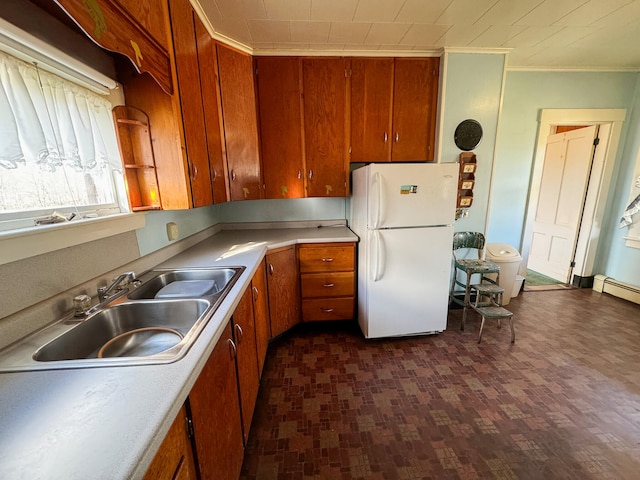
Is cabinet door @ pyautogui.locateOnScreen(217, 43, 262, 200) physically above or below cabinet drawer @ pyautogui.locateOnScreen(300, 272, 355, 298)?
above

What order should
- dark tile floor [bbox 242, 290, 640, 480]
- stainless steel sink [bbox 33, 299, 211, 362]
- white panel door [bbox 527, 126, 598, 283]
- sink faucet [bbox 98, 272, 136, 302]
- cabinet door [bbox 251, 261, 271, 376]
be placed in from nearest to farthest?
1. stainless steel sink [bbox 33, 299, 211, 362]
2. sink faucet [bbox 98, 272, 136, 302]
3. dark tile floor [bbox 242, 290, 640, 480]
4. cabinet door [bbox 251, 261, 271, 376]
5. white panel door [bbox 527, 126, 598, 283]

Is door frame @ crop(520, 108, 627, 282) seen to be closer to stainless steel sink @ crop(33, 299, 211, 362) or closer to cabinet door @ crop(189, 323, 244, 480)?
cabinet door @ crop(189, 323, 244, 480)

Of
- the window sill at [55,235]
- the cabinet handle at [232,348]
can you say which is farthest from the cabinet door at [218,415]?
the window sill at [55,235]

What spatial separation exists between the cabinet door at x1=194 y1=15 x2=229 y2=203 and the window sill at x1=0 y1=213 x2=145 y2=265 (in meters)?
0.67

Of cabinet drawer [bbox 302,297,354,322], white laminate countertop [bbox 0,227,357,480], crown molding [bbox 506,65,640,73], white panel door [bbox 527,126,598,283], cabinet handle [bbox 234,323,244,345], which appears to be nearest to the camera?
white laminate countertop [bbox 0,227,357,480]

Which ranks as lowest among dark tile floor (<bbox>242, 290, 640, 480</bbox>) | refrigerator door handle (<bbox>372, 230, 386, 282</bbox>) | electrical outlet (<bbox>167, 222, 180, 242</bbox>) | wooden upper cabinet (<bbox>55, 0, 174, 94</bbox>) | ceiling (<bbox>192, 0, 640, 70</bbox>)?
dark tile floor (<bbox>242, 290, 640, 480</bbox>)

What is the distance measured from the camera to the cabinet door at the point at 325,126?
88.3 inches

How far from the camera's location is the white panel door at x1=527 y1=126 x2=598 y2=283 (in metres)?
3.12

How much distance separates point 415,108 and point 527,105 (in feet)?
4.65

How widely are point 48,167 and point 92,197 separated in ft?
0.84

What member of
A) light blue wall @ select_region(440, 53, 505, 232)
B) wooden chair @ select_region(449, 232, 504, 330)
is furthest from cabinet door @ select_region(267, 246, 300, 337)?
light blue wall @ select_region(440, 53, 505, 232)

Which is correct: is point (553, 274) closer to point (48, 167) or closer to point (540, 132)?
point (540, 132)

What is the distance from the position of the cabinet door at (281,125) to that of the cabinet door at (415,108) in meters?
0.90

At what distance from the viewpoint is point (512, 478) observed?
1.20 meters
